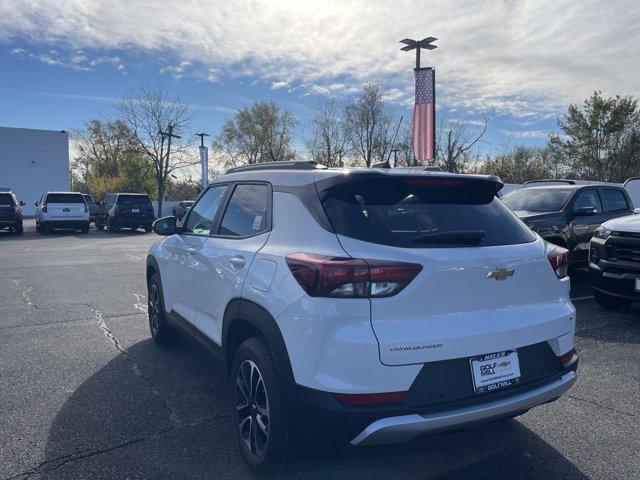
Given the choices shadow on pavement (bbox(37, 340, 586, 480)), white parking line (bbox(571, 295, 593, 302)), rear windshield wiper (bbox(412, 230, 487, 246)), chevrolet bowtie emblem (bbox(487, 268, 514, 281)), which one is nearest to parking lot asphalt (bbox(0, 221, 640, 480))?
shadow on pavement (bbox(37, 340, 586, 480))

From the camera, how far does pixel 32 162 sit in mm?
49594

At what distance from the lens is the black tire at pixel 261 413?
8.62ft

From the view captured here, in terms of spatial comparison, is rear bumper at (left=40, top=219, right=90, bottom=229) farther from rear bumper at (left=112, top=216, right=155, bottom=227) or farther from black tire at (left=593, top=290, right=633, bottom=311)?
black tire at (left=593, top=290, right=633, bottom=311)

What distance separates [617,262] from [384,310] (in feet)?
17.3

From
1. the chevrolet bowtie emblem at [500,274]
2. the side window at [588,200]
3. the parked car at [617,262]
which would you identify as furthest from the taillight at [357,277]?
→ the side window at [588,200]

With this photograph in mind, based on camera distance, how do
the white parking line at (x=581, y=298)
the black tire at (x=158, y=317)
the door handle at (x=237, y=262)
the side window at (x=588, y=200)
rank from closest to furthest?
1. the door handle at (x=237, y=262)
2. the black tire at (x=158, y=317)
3. the white parking line at (x=581, y=298)
4. the side window at (x=588, y=200)

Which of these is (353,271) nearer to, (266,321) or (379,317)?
(379,317)

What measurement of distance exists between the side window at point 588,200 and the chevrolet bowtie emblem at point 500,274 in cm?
719

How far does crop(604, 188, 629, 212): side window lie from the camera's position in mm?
9727

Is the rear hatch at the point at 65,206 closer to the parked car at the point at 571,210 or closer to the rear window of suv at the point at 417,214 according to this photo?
the parked car at the point at 571,210

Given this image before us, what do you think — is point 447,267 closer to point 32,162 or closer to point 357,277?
point 357,277

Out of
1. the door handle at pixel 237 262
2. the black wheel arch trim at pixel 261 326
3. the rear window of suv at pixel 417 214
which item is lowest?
the black wheel arch trim at pixel 261 326

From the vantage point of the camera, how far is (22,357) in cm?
498

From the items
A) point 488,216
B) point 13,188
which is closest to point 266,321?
point 488,216
